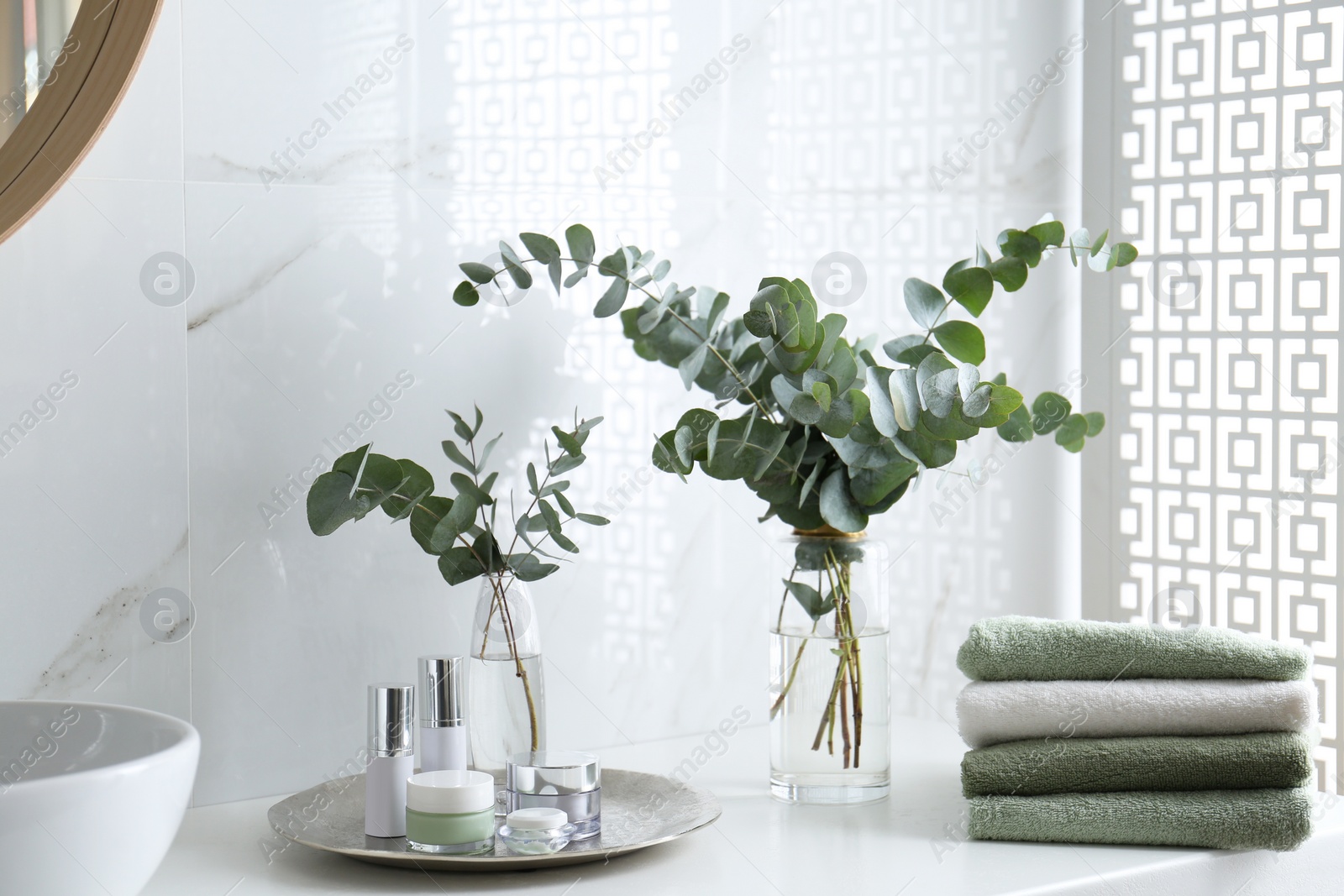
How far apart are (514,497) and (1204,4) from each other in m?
0.86

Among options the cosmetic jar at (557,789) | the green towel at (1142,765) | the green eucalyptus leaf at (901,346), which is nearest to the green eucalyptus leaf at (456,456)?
the cosmetic jar at (557,789)

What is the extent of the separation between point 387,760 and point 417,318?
1.28 feet

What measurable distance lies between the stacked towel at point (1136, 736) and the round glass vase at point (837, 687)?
0.08 m

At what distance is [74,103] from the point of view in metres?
0.97

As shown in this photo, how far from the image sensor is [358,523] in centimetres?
114

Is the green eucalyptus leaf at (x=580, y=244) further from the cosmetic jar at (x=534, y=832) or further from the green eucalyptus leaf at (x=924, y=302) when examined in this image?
the cosmetic jar at (x=534, y=832)

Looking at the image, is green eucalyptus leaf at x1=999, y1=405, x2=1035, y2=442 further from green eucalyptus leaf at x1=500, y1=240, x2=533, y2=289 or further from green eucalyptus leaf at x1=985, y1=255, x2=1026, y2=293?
green eucalyptus leaf at x1=500, y1=240, x2=533, y2=289

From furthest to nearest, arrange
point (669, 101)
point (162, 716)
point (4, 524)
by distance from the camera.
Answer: point (669, 101) → point (4, 524) → point (162, 716)

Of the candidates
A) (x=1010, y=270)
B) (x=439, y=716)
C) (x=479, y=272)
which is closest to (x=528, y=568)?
(x=439, y=716)

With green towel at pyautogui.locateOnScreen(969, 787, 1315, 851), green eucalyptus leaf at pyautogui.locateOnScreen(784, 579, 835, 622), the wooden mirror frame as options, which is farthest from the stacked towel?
the wooden mirror frame

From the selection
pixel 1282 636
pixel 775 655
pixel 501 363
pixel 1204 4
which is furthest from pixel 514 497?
pixel 1204 4

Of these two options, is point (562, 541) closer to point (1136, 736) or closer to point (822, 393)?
point (822, 393)

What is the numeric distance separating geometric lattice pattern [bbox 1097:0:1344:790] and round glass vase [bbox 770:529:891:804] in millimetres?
412

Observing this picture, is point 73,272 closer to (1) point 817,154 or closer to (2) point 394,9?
(2) point 394,9
